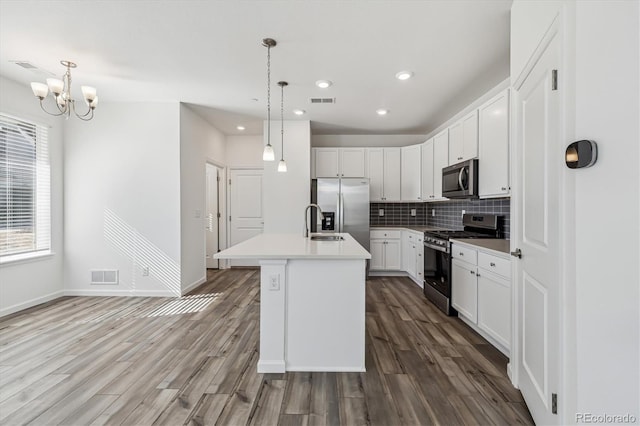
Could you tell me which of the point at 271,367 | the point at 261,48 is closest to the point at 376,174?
the point at 261,48

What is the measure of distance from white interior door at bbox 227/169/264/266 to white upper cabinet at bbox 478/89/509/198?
4.06 metres

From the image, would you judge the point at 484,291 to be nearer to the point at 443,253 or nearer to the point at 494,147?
the point at 443,253

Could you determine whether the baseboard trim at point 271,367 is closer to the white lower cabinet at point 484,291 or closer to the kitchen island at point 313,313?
the kitchen island at point 313,313

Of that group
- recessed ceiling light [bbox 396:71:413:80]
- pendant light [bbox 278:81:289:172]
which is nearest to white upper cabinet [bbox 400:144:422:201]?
recessed ceiling light [bbox 396:71:413:80]

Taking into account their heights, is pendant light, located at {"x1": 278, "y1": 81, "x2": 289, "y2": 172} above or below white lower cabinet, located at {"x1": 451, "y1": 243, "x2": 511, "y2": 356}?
above

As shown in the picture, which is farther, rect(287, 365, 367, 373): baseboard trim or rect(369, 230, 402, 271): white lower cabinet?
rect(369, 230, 402, 271): white lower cabinet

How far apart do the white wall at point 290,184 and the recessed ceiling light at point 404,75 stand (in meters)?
1.95

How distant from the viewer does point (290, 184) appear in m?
4.86

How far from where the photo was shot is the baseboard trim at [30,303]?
332cm

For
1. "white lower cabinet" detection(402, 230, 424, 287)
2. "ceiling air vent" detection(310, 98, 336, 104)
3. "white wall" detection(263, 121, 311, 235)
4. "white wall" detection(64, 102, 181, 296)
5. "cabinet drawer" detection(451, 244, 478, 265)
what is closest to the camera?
"cabinet drawer" detection(451, 244, 478, 265)

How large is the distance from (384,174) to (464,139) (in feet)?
6.28

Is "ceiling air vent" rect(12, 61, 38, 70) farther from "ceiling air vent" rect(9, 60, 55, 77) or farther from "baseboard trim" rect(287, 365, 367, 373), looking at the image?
"baseboard trim" rect(287, 365, 367, 373)

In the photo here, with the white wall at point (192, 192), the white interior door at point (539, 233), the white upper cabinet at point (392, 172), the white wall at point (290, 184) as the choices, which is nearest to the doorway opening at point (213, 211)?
the white wall at point (192, 192)

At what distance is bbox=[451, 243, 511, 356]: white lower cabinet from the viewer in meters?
2.38
